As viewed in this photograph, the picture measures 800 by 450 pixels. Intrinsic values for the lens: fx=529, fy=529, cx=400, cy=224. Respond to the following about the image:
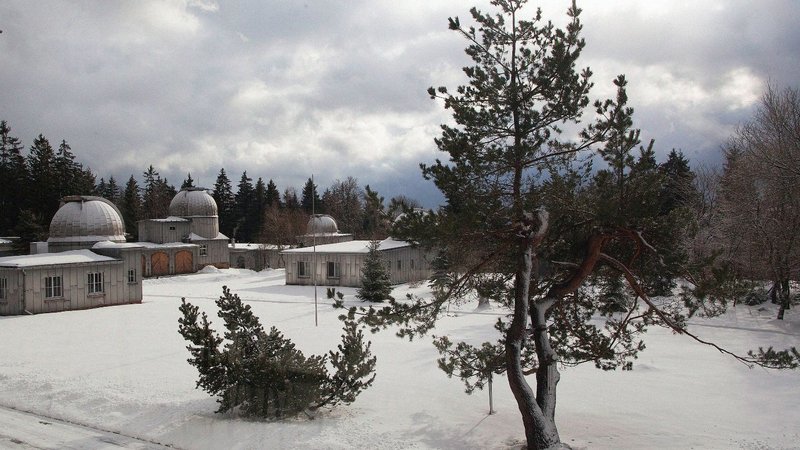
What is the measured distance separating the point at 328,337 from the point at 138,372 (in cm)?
660

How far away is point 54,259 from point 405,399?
21697mm

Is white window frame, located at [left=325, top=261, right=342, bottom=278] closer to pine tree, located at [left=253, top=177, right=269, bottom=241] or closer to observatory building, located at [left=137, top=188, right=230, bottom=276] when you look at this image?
observatory building, located at [left=137, top=188, right=230, bottom=276]

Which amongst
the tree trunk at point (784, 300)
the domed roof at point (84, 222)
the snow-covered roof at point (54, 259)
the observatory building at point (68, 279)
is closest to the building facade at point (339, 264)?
the observatory building at point (68, 279)

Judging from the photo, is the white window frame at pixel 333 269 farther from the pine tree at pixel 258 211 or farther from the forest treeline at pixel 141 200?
the pine tree at pixel 258 211

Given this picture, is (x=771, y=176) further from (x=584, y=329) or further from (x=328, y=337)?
(x=328, y=337)

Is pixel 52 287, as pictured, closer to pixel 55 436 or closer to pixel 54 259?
pixel 54 259

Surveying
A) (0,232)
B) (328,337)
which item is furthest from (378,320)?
(0,232)

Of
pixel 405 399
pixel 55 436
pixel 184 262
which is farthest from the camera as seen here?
pixel 184 262

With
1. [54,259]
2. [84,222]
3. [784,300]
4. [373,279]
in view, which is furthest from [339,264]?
[784,300]

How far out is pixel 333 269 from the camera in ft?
116

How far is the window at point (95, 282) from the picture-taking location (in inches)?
1048

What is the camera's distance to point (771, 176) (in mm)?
23531

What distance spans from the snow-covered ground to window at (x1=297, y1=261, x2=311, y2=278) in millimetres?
15143

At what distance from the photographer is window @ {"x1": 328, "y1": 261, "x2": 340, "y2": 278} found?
115 ft
